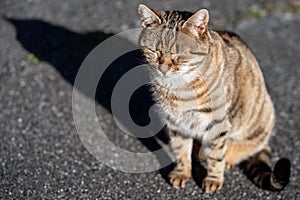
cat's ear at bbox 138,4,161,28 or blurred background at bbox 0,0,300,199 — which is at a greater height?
cat's ear at bbox 138,4,161,28

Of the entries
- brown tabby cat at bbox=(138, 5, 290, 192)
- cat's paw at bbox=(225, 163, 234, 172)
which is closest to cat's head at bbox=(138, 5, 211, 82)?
brown tabby cat at bbox=(138, 5, 290, 192)

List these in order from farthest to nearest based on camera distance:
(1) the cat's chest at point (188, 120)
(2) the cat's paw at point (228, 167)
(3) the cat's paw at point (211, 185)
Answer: (2) the cat's paw at point (228, 167) → (3) the cat's paw at point (211, 185) → (1) the cat's chest at point (188, 120)

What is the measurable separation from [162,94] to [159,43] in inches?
19.7

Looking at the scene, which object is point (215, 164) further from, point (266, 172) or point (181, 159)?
point (266, 172)

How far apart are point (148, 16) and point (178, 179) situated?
1.46m

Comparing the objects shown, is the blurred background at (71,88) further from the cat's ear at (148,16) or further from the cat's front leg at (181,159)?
the cat's ear at (148,16)

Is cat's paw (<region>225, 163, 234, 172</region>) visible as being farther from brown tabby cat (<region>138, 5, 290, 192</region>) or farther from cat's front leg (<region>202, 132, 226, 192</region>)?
cat's front leg (<region>202, 132, 226, 192</region>)

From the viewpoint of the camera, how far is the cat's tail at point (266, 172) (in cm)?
426

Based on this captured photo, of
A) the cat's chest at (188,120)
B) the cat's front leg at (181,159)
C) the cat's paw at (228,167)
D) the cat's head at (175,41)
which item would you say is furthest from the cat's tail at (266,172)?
the cat's head at (175,41)

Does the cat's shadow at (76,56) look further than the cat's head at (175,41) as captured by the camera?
Yes

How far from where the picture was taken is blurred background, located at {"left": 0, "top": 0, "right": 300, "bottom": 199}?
14.8ft

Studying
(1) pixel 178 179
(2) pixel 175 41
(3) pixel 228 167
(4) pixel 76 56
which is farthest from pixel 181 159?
(4) pixel 76 56

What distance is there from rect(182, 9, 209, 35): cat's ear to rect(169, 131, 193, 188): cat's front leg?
1010mm

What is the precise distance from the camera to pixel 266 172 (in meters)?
4.55
